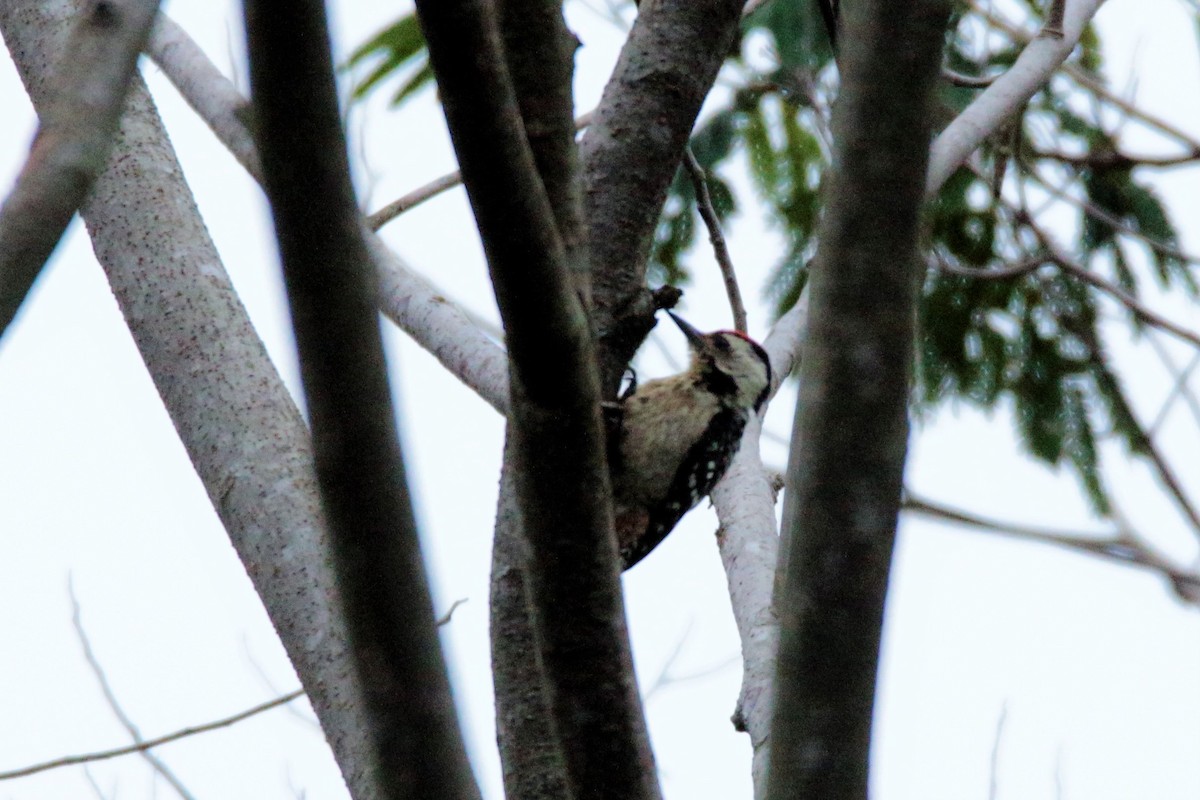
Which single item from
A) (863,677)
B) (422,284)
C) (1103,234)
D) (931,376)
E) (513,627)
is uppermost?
(1103,234)

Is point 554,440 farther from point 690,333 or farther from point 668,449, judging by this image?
point 690,333

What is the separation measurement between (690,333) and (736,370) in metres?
0.39

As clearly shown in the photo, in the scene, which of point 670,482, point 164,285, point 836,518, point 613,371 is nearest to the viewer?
point 836,518

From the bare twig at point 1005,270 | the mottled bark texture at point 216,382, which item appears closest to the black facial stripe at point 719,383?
the bare twig at point 1005,270

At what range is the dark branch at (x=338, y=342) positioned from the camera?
1.17m

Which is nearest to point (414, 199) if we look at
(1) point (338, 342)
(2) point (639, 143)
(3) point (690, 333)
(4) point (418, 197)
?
(4) point (418, 197)

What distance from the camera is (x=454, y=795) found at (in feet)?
4.20

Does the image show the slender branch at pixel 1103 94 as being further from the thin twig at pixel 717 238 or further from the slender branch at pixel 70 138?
the slender branch at pixel 70 138

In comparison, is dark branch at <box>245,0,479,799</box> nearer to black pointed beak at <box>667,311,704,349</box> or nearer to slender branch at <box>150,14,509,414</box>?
slender branch at <box>150,14,509,414</box>

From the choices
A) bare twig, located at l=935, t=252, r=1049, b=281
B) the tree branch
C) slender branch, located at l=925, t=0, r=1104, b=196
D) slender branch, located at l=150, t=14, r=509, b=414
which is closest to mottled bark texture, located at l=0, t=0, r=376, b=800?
slender branch, located at l=150, t=14, r=509, b=414

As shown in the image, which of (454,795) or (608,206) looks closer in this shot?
(454,795)

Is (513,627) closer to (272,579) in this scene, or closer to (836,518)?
(272,579)

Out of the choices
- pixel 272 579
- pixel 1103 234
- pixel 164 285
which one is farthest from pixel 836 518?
pixel 1103 234

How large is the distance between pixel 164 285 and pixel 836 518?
204 cm
